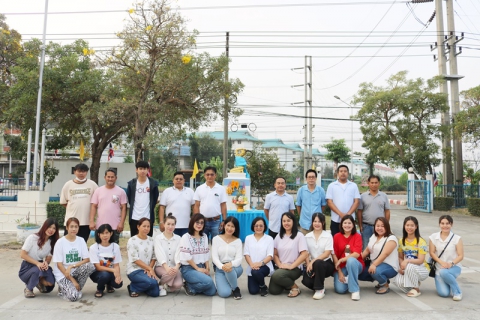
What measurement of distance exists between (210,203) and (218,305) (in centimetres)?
167

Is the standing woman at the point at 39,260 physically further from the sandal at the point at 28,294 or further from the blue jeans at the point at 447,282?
the blue jeans at the point at 447,282

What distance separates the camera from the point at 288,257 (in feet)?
16.7

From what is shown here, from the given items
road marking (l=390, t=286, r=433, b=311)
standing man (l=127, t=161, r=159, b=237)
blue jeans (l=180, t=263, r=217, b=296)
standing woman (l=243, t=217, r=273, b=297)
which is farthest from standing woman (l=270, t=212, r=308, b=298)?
standing man (l=127, t=161, r=159, b=237)

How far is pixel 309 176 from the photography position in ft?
19.4

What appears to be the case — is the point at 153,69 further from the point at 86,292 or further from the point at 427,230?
the point at 427,230

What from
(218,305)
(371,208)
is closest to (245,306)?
(218,305)

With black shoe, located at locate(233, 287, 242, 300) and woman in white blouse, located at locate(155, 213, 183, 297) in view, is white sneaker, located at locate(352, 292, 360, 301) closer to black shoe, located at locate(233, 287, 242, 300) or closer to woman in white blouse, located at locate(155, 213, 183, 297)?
black shoe, located at locate(233, 287, 242, 300)

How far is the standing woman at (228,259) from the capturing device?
193 inches

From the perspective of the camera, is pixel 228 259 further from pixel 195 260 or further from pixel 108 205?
pixel 108 205

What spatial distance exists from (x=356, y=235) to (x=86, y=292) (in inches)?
135

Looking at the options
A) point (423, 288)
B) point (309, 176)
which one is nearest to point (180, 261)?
point (309, 176)

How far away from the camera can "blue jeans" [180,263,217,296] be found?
490 cm

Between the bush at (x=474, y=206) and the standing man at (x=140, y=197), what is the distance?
15592 millimetres

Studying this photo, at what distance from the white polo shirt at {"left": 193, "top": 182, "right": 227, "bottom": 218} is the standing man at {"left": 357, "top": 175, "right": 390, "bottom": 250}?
6.64 feet
